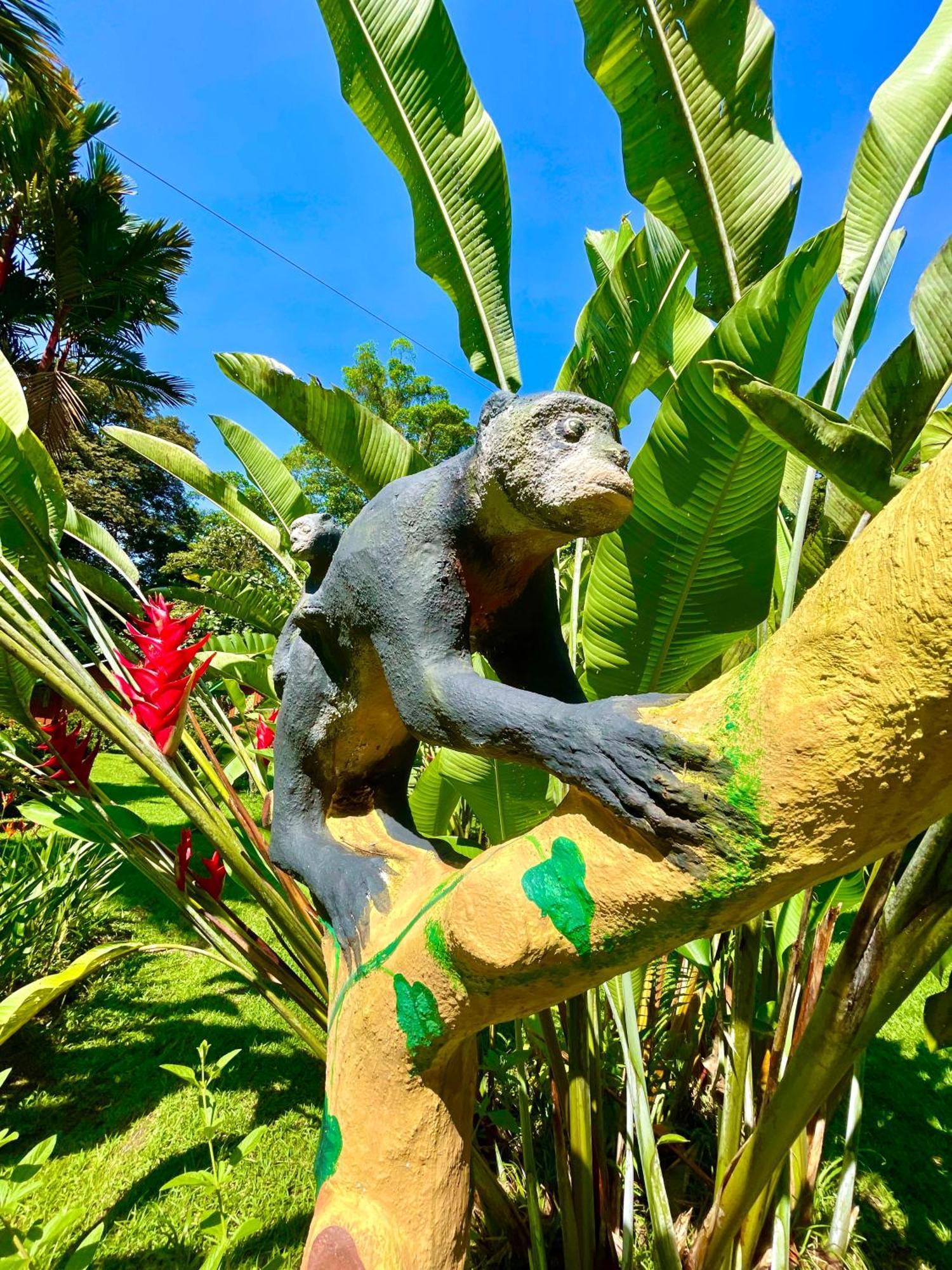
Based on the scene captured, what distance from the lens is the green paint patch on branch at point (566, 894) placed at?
0.52m

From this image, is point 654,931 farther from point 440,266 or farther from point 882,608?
point 440,266

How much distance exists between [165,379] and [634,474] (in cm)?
952

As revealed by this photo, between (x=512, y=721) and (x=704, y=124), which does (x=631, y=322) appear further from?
(x=512, y=721)

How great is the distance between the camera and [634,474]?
845 millimetres

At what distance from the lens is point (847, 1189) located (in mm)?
1280

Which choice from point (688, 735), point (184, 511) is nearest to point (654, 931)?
point (688, 735)

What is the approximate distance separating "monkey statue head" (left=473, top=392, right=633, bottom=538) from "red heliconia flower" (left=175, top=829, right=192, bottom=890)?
3.41 feet

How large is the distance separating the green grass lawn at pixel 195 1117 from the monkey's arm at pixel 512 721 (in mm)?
1028

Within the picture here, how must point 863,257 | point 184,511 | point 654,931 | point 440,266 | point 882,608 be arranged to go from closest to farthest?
point 882,608
point 654,931
point 863,257
point 440,266
point 184,511

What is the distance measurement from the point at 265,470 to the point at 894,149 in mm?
1443

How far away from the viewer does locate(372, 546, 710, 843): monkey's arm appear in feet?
1.50

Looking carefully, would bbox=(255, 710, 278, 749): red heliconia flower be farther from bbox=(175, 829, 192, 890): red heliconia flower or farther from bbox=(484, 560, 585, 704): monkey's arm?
bbox=(484, 560, 585, 704): monkey's arm

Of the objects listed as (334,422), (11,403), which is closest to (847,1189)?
(334,422)

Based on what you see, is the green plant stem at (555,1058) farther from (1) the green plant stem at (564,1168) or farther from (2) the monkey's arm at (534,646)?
(2) the monkey's arm at (534,646)
